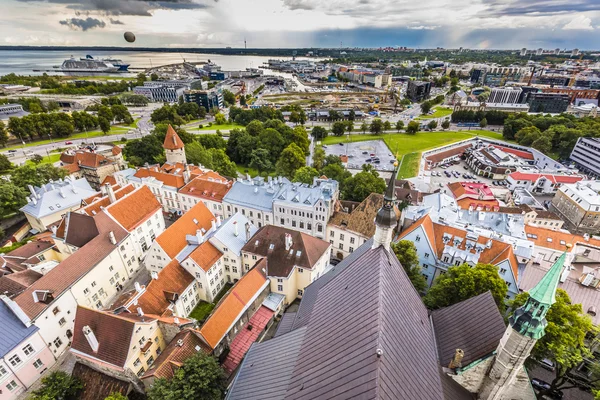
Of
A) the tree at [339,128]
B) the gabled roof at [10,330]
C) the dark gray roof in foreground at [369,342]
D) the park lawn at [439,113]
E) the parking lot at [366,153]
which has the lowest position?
the parking lot at [366,153]

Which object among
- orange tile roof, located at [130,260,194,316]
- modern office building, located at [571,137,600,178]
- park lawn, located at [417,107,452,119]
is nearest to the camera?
orange tile roof, located at [130,260,194,316]

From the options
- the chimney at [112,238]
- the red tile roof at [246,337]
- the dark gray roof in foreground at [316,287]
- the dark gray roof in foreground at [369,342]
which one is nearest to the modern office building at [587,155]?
the dark gray roof in foreground at [316,287]

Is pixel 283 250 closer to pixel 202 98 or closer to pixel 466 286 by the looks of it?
pixel 466 286

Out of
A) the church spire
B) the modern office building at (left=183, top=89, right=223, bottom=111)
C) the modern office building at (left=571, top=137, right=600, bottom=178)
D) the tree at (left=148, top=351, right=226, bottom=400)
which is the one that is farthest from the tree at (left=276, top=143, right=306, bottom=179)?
the modern office building at (left=183, top=89, right=223, bottom=111)

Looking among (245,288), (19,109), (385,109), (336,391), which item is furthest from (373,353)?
(385,109)

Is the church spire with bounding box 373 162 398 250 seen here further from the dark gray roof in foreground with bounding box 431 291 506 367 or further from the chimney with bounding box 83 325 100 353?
the chimney with bounding box 83 325 100 353

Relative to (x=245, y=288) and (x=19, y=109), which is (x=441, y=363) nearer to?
(x=245, y=288)

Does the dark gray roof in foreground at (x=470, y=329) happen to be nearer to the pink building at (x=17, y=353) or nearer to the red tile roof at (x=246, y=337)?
the red tile roof at (x=246, y=337)
